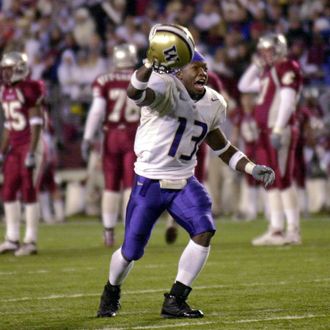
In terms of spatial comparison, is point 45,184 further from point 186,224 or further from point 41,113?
point 186,224

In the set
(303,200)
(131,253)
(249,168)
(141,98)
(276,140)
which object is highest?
(141,98)

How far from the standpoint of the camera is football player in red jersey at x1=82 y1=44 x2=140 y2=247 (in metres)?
10.8

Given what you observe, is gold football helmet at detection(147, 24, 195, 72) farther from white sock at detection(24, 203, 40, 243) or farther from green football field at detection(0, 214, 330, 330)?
white sock at detection(24, 203, 40, 243)

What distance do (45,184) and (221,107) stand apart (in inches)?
365

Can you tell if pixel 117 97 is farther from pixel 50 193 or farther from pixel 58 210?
pixel 50 193

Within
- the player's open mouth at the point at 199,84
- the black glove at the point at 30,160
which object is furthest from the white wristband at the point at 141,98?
the black glove at the point at 30,160

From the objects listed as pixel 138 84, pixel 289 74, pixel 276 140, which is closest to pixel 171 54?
pixel 138 84

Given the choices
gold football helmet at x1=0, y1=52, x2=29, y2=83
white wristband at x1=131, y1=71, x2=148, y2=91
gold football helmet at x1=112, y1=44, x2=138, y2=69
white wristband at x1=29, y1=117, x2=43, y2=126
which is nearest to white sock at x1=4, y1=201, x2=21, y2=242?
white wristband at x1=29, y1=117, x2=43, y2=126

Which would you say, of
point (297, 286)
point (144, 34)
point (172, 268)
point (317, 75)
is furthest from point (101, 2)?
point (297, 286)

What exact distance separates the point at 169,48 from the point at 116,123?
533 cm

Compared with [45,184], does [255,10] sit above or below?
above

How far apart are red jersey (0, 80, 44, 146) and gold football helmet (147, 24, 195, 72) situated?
4595 millimetres

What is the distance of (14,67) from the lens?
33.3ft

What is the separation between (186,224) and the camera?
6141mm
